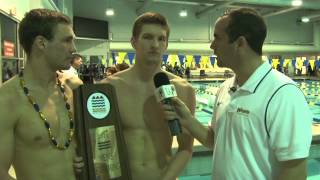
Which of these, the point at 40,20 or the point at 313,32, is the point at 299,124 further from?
the point at 313,32

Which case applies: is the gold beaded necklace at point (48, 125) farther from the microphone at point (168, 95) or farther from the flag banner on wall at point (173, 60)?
the flag banner on wall at point (173, 60)

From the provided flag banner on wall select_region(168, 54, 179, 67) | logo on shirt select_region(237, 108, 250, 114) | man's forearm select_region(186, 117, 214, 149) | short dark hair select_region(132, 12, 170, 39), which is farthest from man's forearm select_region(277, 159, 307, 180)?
flag banner on wall select_region(168, 54, 179, 67)

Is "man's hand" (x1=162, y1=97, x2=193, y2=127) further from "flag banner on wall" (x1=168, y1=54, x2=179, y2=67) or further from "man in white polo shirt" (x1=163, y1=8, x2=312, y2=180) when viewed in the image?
"flag banner on wall" (x1=168, y1=54, x2=179, y2=67)

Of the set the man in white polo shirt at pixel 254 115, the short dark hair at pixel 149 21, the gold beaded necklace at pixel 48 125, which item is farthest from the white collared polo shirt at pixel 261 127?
the gold beaded necklace at pixel 48 125

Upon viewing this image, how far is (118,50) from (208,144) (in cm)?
1781

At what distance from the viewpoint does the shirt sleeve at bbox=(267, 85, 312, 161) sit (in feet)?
5.01

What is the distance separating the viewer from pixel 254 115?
1.61m

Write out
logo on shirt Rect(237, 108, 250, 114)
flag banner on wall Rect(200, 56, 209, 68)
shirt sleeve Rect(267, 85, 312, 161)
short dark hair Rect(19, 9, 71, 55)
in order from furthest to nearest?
1. flag banner on wall Rect(200, 56, 209, 68)
2. short dark hair Rect(19, 9, 71, 55)
3. logo on shirt Rect(237, 108, 250, 114)
4. shirt sleeve Rect(267, 85, 312, 161)


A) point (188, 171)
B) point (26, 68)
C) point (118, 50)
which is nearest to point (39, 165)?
point (26, 68)

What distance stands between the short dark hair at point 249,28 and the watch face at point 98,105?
2.27 ft

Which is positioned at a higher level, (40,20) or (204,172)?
(40,20)

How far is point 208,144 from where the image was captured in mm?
2117

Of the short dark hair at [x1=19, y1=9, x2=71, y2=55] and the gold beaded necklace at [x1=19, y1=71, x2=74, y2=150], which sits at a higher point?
the short dark hair at [x1=19, y1=9, x2=71, y2=55]

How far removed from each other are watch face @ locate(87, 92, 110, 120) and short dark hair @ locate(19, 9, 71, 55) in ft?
1.30
